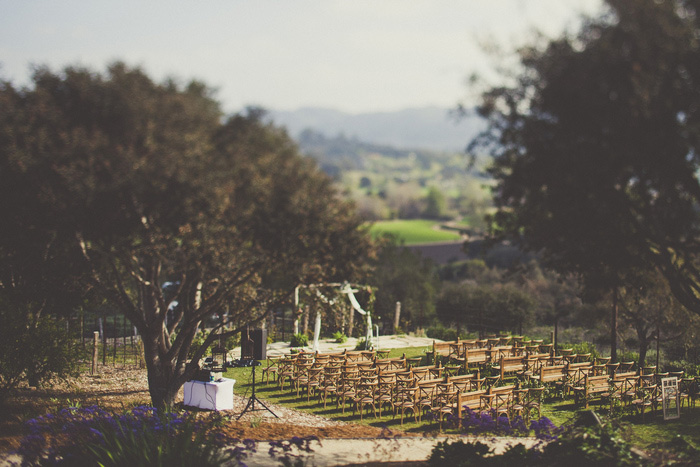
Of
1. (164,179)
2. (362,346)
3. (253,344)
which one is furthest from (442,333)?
(164,179)

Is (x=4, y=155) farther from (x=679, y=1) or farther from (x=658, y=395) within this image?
(x=658, y=395)

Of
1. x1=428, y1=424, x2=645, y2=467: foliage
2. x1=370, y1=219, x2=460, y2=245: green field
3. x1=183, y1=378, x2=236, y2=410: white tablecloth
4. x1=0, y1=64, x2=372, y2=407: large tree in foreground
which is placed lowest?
x1=183, y1=378, x2=236, y2=410: white tablecloth

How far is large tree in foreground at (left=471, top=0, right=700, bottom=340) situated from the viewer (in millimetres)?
6969

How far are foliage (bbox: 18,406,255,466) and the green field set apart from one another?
5780 cm

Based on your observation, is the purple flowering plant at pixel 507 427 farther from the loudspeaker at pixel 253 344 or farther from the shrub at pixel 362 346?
the shrub at pixel 362 346

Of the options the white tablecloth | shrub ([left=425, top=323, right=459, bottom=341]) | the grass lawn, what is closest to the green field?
shrub ([left=425, top=323, right=459, bottom=341])

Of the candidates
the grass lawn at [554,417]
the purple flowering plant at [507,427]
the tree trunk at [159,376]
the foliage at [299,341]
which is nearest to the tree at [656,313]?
the grass lawn at [554,417]

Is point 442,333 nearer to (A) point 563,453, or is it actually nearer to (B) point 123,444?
(A) point 563,453

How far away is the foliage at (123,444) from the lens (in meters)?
7.33

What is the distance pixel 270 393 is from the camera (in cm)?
1566

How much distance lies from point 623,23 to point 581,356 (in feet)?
41.4

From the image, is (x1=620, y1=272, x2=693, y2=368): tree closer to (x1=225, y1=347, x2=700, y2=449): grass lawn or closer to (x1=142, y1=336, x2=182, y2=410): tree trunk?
(x1=225, y1=347, x2=700, y2=449): grass lawn

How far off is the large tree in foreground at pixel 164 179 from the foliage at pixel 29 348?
308 centimetres

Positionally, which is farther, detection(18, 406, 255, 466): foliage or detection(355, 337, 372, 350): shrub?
detection(355, 337, 372, 350): shrub
